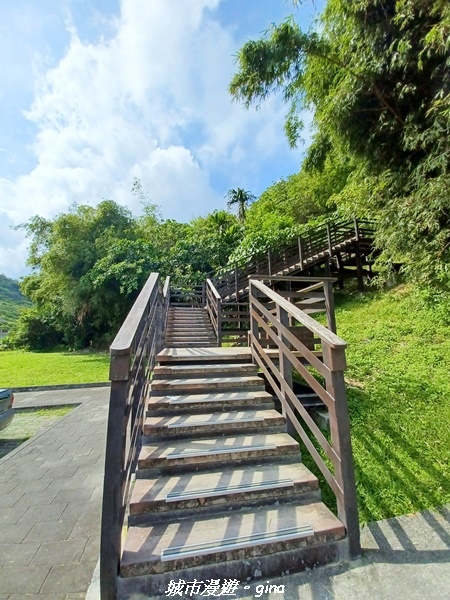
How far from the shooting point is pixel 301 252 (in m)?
9.45

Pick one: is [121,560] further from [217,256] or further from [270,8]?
[217,256]

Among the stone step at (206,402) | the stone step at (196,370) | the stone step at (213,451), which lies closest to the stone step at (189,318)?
the stone step at (196,370)

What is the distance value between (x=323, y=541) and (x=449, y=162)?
481 centimetres

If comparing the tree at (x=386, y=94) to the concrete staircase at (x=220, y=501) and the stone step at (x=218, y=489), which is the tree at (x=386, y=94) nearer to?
the concrete staircase at (x=220, y=501)

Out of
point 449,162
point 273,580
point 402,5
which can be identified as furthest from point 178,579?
point 402,5

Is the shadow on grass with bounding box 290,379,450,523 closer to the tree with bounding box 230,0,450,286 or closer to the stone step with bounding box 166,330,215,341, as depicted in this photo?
the tree with bounding box 230,0,450,286

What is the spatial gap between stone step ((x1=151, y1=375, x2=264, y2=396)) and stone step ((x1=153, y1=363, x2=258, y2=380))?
0.06m

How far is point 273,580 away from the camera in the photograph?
1393 millimetres

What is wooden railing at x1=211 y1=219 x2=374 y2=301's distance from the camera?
9461 millimetres

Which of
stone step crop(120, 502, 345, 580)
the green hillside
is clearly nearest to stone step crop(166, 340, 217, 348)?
stone step crop(120, 502, 345, 580)

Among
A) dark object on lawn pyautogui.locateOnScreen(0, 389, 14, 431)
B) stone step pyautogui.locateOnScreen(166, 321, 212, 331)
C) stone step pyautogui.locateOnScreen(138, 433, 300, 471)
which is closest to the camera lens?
stone step pyautogui.locateOnScreen(138, 433, 300, 471)

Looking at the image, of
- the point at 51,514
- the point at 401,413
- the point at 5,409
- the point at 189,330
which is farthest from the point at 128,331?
the point at 189,330

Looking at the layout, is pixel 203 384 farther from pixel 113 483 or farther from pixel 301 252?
pixel 301 252

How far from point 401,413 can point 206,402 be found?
2.09 metres
